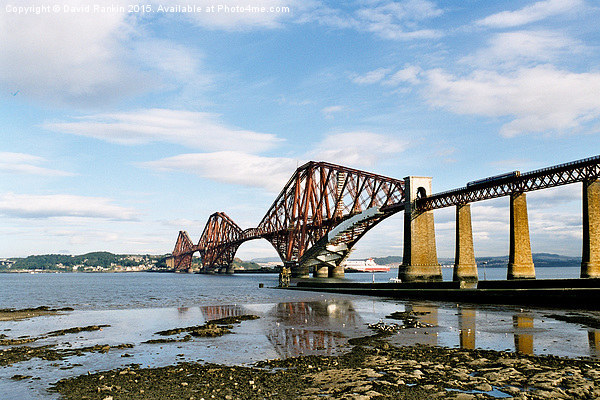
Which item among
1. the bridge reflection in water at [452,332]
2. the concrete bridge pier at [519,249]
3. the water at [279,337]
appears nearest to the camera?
the water at [279,337]

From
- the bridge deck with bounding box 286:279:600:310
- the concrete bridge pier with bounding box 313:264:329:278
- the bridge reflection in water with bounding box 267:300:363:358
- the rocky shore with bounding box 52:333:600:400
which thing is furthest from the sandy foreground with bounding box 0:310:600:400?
the concrete bridge pier with bounding box 313:264:329:278

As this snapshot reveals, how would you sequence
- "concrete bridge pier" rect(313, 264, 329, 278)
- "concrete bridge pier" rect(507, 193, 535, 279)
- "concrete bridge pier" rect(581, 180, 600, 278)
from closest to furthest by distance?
"concrete bridge pier" rect(581, 180, 600, 278), "concrete bridge pier" rect(507, 193, 535, 279), "concrete bridge pier" rect(313, 264, 329, 278)

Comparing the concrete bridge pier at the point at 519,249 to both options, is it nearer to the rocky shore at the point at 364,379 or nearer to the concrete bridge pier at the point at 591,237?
the concrete bridge pier at the point at 591,237

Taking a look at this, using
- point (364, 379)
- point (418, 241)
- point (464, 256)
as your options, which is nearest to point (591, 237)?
point (464, 256)

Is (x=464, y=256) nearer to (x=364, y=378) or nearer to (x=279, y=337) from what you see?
(x=279, y=337)

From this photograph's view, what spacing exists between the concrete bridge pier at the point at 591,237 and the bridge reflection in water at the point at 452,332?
10328 millimetres

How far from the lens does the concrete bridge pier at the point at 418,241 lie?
70.2 meters

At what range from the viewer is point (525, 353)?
63.0 feet

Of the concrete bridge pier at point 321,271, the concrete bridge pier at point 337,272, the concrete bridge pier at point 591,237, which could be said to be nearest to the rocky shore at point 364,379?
the concrete bridge pier at point 591,237

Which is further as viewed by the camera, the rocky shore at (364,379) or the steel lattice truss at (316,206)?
the steel lattice truss at (316,206)

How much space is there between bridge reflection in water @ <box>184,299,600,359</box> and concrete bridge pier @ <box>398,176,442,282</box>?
3288 cm

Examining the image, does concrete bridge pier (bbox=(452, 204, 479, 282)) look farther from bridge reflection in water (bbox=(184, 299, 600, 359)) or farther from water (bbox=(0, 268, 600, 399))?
bridge reflection in water (bbox=(184, 299, 600, 359))

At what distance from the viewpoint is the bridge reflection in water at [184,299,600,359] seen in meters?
21.1

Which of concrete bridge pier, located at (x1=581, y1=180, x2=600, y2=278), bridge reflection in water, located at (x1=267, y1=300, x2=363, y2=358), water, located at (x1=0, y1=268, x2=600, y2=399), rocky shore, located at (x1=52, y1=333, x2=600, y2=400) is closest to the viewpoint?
rocky shore, located at (x1=52, y1=333, x2=600, y2=400)
